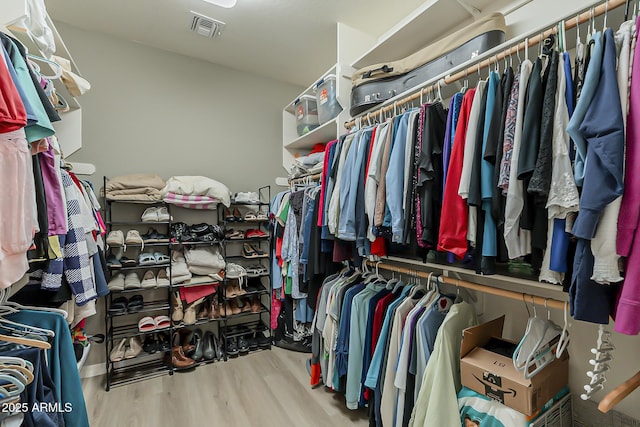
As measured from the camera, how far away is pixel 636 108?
71 cm

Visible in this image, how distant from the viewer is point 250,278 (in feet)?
9.25

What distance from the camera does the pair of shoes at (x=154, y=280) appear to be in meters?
2.24

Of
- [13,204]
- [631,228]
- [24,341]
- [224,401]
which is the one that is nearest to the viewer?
[631,228]

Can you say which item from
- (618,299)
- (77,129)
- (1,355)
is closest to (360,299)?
(618,299)

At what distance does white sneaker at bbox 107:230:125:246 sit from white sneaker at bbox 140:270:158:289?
34 centimetres

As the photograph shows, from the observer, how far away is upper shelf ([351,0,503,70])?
62.6 inches

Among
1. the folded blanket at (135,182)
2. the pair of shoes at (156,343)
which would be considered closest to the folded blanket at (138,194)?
the folded blanket at (135,182)

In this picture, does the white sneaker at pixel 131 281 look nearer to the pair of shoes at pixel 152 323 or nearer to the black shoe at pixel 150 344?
the pair of shoes at pixel 152 323

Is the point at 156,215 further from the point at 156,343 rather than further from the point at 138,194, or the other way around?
the point at 156,343

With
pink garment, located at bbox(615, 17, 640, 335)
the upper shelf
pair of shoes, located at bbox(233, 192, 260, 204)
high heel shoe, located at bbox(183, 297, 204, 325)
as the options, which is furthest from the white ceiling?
high heel shoe, located at bbox(183, 297, 204, 325)

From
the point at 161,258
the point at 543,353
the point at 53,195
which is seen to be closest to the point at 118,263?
the point at 161,258

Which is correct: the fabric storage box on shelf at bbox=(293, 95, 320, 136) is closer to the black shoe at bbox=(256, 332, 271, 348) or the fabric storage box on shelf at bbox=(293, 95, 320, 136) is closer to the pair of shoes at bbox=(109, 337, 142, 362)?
the black shoe at bbox=(256, 332, 271, 348)

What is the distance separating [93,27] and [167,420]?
9.42 feet

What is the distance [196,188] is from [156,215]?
0.36m
